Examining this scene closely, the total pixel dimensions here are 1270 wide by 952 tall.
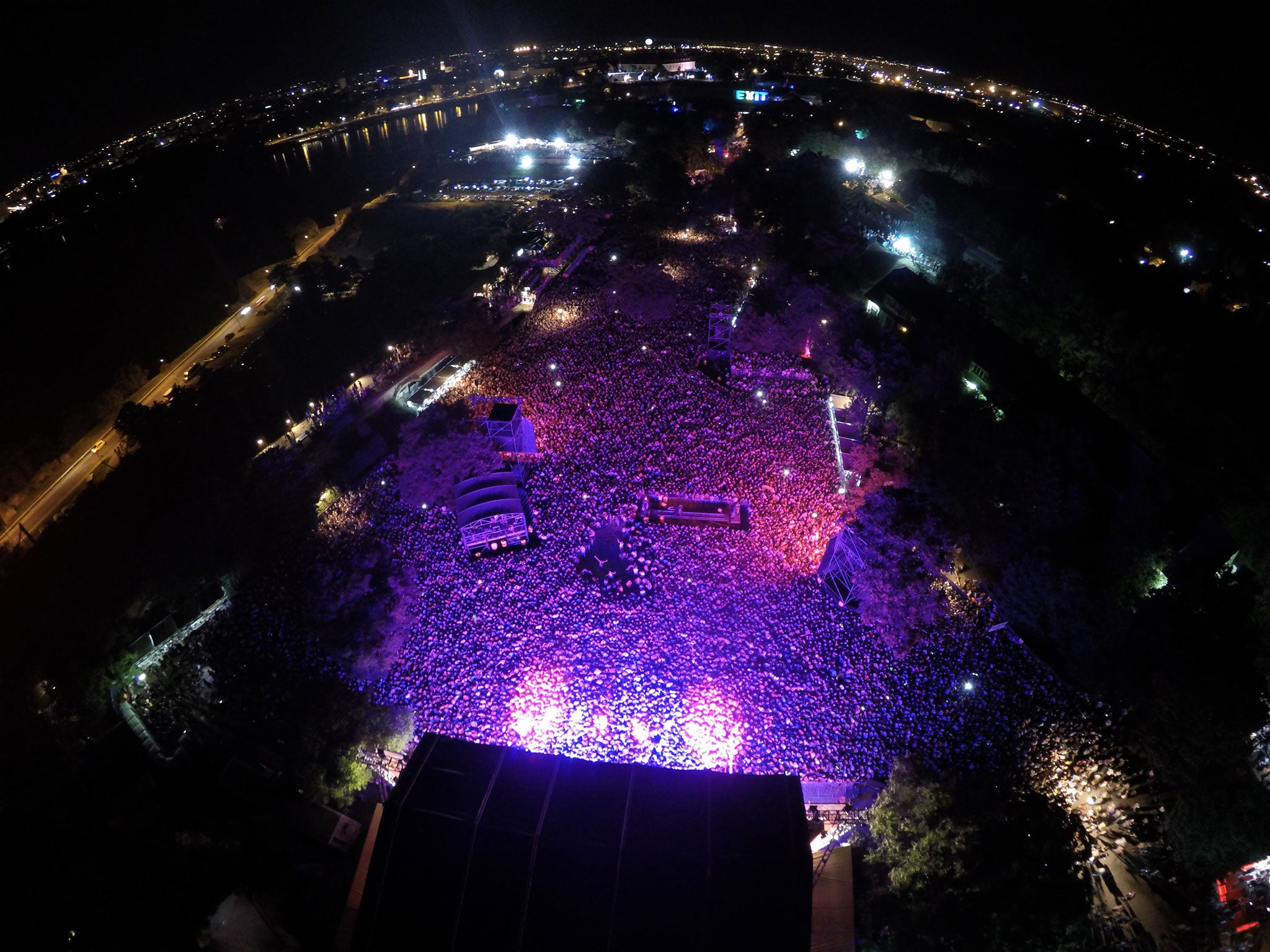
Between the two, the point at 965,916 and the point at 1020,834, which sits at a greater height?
the point at 1020,834

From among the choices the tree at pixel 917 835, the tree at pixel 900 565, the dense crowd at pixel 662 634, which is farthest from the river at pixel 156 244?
the tree at pixel 917 835

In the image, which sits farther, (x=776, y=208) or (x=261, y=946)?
(x=776, y=208)

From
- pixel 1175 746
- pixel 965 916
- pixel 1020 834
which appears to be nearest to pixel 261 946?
pixel 965 916

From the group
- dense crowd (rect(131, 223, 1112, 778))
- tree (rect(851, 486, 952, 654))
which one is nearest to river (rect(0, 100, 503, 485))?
dense crowd (rect(131, 223, 1112, 778))

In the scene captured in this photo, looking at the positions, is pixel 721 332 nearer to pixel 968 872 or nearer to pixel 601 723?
pixel 601 723

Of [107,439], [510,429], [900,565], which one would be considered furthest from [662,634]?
[107,439]

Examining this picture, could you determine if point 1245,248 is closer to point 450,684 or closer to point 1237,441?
point 1237,441

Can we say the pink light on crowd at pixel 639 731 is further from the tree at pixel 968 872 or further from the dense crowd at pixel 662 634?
the tree at pixel 968 872
